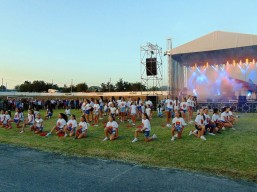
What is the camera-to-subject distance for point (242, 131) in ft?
40.2

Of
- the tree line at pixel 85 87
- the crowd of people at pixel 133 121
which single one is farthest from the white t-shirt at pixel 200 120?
the tree line at pixel 85 87

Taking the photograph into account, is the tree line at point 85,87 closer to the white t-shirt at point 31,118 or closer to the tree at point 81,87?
the tree at point 81,87

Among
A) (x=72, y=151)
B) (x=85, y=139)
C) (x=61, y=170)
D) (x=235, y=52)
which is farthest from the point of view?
(x=235, y=52)

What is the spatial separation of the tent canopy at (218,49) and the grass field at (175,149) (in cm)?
824

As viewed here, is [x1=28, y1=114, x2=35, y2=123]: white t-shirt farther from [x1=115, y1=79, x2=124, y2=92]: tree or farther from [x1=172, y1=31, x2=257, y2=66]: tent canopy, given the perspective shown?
[x1=115, y1=79, x2=124, y2=92]: tree

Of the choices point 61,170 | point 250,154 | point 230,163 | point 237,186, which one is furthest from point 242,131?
point 61,170

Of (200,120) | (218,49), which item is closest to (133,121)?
(200,120)

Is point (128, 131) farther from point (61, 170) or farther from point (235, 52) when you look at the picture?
point (235, 52)

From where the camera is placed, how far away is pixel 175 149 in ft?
30.7

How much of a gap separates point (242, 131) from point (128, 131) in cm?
528

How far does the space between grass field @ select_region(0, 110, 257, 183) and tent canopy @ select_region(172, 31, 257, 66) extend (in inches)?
324

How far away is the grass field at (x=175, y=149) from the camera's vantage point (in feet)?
24.4

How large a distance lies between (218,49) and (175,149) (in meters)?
13.1

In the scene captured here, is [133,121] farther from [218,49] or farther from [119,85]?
[119,85]
